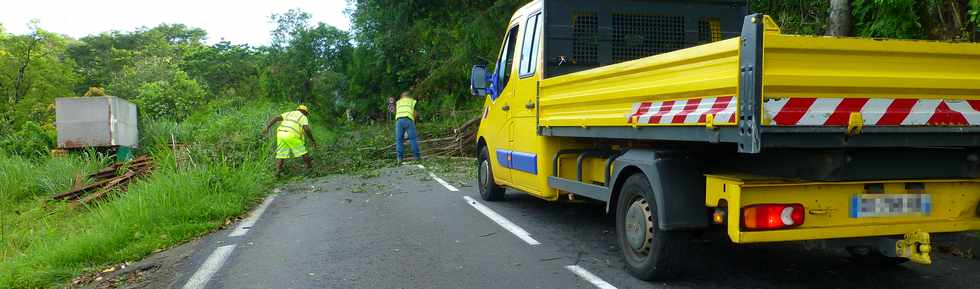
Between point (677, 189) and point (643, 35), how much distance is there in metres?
2.90

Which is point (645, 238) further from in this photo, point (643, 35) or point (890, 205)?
point (643, 35)

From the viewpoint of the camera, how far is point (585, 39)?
22.7 feet

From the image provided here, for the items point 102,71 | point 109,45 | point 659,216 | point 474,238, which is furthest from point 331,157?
point 109,45

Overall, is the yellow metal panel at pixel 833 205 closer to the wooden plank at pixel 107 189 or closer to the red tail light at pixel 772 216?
the red tail light at pixel 772 216

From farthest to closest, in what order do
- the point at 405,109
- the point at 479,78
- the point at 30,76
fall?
the point at 30,76 → the point at 405,109 → the point at 479,78

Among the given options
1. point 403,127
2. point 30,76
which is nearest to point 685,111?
point 403,127

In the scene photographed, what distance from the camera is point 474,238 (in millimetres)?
6676

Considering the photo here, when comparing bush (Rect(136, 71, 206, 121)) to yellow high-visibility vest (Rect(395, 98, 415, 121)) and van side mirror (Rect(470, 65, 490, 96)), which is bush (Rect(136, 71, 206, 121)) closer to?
yellow high-visibility vest (Rect(395, 98, 415, 121))

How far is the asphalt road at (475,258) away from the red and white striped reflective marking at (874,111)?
140 cm

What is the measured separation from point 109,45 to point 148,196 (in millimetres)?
61623

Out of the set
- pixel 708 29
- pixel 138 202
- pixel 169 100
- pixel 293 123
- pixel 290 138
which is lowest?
pixel 138 202

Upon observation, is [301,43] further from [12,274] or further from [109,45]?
[109,45]

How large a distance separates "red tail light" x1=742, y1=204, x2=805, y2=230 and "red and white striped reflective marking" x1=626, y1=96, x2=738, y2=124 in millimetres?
579

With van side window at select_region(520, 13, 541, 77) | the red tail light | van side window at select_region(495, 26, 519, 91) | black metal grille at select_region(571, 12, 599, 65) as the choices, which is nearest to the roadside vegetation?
black metal grille at select_region(571, 12, 599, 65)
